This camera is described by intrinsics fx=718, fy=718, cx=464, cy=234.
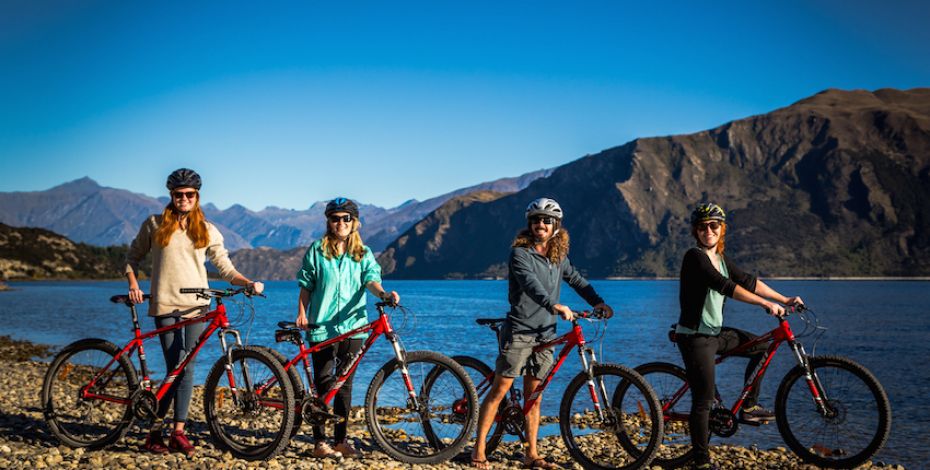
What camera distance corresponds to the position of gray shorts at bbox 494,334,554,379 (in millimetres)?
7172

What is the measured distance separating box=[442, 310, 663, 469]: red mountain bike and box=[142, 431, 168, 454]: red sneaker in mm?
3284

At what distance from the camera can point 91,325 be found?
48.9 metres

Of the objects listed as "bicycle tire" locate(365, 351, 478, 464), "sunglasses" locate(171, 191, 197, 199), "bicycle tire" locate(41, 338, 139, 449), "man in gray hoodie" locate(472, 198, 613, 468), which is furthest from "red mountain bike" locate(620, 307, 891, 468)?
"bicycle tire" locate(41, 338, 139, 449)

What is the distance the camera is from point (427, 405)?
24.3ft

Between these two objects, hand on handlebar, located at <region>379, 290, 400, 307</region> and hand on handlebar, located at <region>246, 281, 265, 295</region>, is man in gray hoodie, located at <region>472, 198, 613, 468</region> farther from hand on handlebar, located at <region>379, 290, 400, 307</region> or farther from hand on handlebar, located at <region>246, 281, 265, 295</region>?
hand on handlebar, located at <region>246, 281, 265, 295</region>

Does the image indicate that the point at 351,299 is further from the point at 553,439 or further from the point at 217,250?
the point at 553,439

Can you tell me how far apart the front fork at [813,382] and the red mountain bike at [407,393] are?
335 cm

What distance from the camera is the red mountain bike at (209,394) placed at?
7215 mm

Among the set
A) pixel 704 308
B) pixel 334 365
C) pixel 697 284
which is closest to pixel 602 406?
pixel 704 308

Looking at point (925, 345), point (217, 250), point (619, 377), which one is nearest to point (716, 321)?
point (619, 377)

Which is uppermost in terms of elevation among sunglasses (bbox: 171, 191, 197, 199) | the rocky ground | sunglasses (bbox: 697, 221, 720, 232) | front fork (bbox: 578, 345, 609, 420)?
sunglasses (bbox: 171, 191, 197, 199)

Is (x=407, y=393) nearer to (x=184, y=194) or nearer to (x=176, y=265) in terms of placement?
(x=176, y=265)

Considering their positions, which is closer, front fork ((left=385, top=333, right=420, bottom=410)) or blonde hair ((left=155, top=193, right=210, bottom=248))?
front fork ((left=385, top=333, right=420, bottom=410))

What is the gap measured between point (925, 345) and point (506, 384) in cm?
4622
